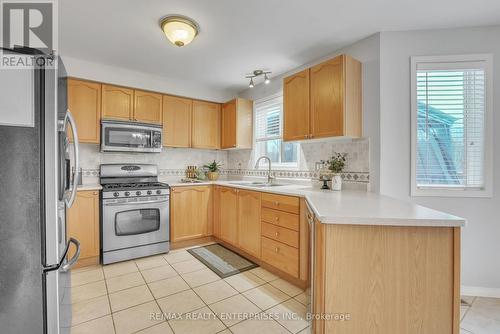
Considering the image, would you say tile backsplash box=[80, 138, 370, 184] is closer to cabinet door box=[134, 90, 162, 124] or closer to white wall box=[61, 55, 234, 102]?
cabinet door box=[134, 90, 162, 124]

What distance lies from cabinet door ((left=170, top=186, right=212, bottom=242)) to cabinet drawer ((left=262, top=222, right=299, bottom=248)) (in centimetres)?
120

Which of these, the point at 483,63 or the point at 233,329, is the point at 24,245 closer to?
the point at 233,329

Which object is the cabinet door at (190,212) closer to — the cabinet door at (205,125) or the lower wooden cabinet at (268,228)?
the lower wooden cabinet at (268,228)

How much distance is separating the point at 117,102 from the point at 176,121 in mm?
817

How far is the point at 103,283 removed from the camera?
2318 mm

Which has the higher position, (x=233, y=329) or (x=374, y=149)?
(x=374, y=149)

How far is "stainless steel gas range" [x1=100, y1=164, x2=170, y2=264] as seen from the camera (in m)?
2.74

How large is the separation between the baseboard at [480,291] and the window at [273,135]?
2.05 m

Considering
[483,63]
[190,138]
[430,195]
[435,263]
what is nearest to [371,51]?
[483,63]

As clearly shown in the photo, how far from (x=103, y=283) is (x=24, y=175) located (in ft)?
5.91

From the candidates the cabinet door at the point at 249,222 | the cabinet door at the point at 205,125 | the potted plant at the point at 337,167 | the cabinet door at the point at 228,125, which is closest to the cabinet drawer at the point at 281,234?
the cabinet door at the point at 249,222

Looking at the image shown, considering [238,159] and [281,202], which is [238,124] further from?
[281,202]

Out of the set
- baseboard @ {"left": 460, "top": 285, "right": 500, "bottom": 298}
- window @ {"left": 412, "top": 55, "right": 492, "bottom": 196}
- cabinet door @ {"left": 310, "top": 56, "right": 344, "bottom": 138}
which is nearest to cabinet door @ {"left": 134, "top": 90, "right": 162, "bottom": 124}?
cabinet door @ {"left": 310, "top": 56, "right": 344, "bottom": 138}

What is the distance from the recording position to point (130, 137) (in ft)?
10.5
